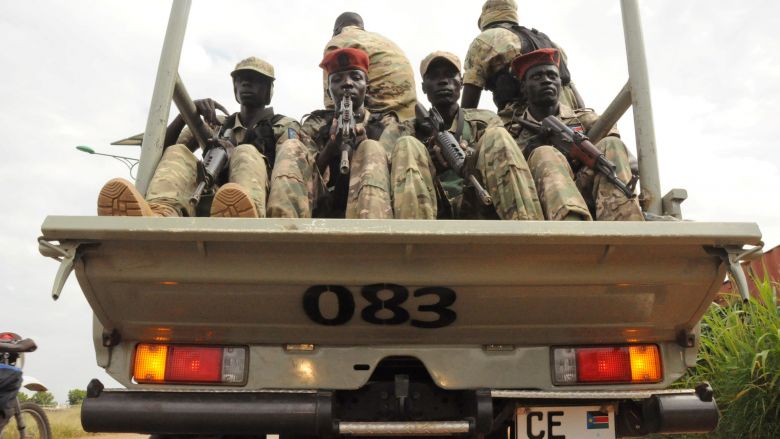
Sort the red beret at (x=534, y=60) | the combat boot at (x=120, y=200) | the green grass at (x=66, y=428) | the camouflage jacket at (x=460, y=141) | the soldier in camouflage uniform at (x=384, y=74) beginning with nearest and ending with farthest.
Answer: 1. the combat boot at (x=120, y=200)
2. the camouflage jacket at (x=460, y=141)
3. the red beret at (x=534, y=60)
4. the soldier in camouflage uniform at (x=384, y=74)
5. the green grass at (x=66, y=428)

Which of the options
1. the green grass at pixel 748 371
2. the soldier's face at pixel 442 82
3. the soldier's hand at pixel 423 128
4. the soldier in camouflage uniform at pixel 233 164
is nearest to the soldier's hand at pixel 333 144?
the soldier in camouflage uniform at pixel 233 164

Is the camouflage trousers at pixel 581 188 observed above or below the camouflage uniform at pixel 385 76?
below

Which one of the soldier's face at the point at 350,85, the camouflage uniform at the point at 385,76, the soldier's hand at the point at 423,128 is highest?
the camouflage uniform at the point at 385,76

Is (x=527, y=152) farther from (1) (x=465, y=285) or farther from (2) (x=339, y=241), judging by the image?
(2) (x=339, y=241)

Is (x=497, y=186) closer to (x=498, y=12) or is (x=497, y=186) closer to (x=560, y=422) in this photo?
(x=560, y=422)

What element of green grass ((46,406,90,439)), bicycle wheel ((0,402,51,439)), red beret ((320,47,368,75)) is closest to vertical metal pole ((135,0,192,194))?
red beret ((320,47,368,75))

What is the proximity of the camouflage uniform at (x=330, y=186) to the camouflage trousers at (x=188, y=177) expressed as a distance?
0.08 metres

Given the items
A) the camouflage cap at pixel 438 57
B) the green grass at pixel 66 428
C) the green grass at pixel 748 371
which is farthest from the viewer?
the green grass at pixel 66 428

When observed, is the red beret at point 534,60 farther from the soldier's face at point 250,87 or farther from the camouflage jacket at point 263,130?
the soldier's face at point 250,87

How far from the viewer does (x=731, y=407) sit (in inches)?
184

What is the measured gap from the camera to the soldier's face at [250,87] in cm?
403

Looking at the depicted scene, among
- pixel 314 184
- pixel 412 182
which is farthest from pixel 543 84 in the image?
pixel 314 184

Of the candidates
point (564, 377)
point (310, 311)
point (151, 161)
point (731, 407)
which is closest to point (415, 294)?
point (310, 311)

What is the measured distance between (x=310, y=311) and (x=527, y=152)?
65.9 inches
